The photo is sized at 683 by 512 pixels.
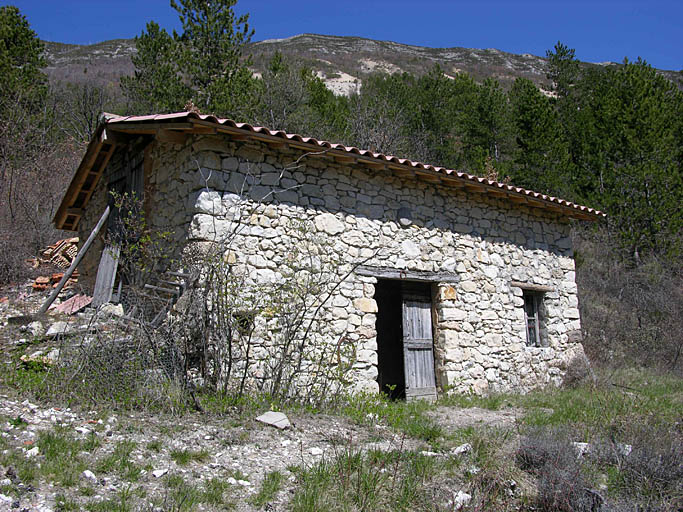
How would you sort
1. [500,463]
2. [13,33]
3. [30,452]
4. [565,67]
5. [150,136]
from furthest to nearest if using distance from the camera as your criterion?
[565,67] < [13,33] < [150,136] < [500,463] < [30,452]

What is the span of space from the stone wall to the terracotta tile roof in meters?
0.29

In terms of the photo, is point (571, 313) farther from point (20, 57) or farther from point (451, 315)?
point (20, 57)

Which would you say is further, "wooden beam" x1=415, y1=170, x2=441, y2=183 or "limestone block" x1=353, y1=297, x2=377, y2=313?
"wooden beam" x1=415, y1=170, x2=441, y2=183

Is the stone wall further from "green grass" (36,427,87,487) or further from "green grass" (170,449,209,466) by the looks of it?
"green grass" (36,427,87,487)

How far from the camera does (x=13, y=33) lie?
1532 cm

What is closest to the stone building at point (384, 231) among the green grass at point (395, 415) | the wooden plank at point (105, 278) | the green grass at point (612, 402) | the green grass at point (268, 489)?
the green grass at point (395, 415)

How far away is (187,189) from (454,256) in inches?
158

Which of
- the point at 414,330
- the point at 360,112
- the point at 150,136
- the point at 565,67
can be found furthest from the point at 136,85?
the point at 565,67

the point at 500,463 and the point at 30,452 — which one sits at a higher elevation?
the point at 30,452

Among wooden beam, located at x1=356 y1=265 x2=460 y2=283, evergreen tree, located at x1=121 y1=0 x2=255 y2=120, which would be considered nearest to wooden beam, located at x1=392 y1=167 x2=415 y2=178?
wooden beam, located at x1=356 y1=265 x2=460 y2=283

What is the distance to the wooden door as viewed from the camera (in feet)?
24.3

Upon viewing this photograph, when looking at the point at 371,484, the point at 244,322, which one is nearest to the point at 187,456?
the point at 371,484

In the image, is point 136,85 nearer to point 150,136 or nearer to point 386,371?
point 150,136

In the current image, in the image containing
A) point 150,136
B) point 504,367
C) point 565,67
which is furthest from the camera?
point 565,67
